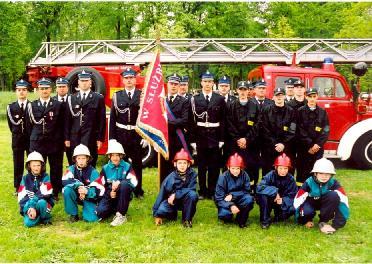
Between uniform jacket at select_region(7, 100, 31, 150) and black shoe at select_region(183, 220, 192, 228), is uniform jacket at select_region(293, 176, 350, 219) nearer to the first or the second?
black shoe at select_region(183, 220, 192, 228)

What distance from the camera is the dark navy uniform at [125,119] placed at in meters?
6.82

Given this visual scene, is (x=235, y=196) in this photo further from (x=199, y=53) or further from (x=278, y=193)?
(x=199, y=53)

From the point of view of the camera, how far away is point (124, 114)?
683 centimetres

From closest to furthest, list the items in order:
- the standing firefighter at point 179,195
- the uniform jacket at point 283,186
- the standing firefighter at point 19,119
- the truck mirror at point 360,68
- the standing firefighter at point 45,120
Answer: the standing firefighter at point 179,195 < the uniform jacket at point 283,186 < the standing firefighter at point 45,120 < the standing firefighter at point 19,119 < the truck mirror at point 360,68

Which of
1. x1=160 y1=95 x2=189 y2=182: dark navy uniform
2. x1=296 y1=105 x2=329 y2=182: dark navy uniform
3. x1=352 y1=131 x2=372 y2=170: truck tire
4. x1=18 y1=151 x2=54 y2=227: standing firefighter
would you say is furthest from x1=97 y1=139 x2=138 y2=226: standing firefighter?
x1=352 y1=131 x2=372 y2=170: truck tire

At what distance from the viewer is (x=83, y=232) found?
559 centimetres

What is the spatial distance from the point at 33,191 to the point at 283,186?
3.24m

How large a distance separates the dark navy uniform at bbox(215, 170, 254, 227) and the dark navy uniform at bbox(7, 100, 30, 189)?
124 inches

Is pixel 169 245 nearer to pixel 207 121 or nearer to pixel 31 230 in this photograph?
pixel 31 230

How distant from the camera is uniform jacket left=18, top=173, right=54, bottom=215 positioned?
18.9 ft

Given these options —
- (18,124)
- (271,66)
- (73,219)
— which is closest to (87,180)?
(73,219)

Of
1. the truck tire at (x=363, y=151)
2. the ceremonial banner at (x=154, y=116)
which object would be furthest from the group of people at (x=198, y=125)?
the truck tire at (x=363, y=151)

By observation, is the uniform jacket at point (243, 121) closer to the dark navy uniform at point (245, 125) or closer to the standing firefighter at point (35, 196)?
the dark navy uniform at point (245, 125)

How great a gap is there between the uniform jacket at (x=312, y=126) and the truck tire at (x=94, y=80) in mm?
4353
